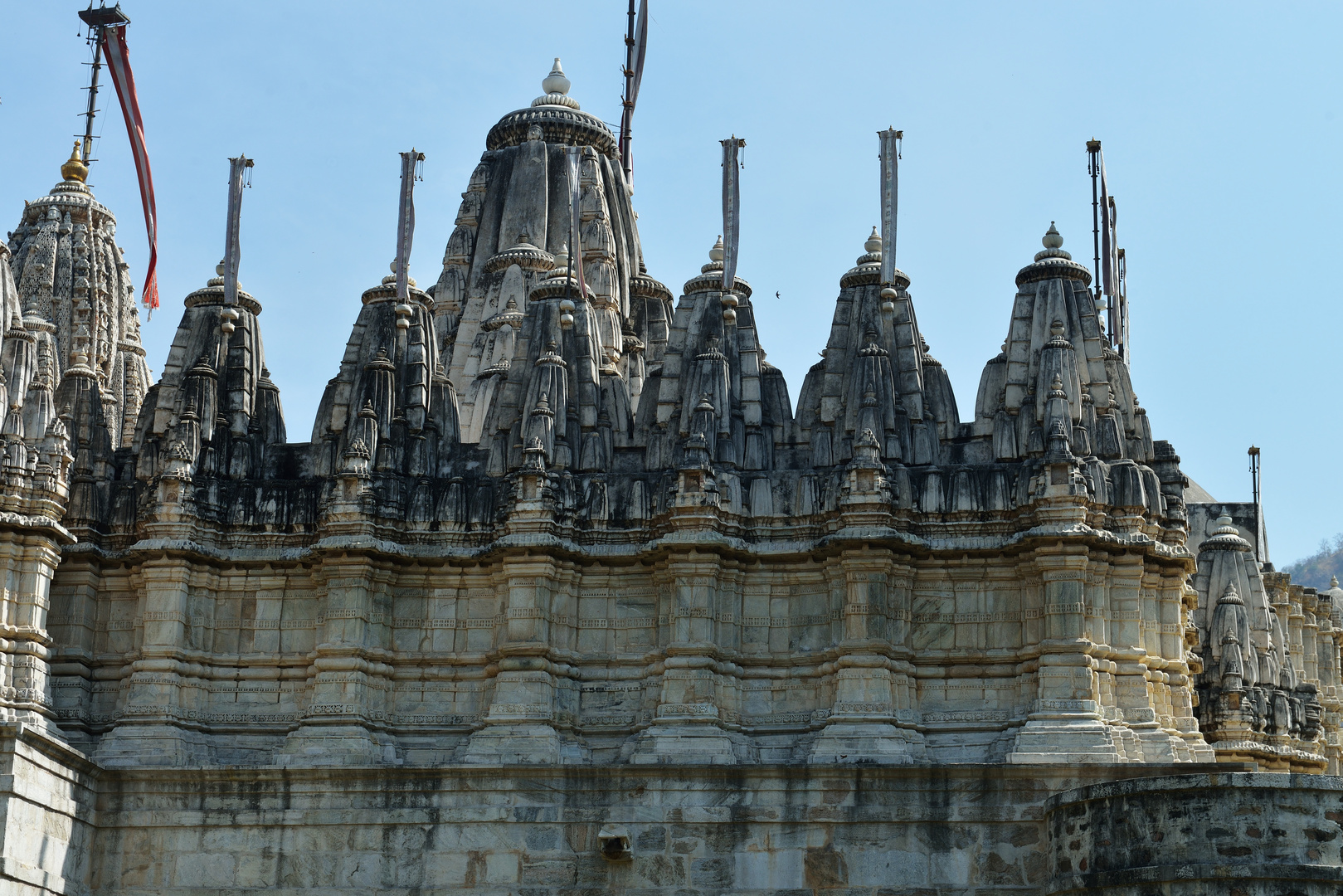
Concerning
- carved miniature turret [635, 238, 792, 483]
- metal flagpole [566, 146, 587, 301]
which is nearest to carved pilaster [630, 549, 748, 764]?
carved miniature turret [635, 238, 792, 483]

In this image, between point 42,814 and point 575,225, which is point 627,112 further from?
point 42,814

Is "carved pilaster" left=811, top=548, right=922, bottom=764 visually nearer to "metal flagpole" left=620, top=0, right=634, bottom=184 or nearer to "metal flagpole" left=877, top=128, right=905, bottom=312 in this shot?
"metal flagpole" left=877, top=128, right=905, bottom=312

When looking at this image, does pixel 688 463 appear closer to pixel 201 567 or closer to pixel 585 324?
pixel 585 324

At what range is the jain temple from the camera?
111ft

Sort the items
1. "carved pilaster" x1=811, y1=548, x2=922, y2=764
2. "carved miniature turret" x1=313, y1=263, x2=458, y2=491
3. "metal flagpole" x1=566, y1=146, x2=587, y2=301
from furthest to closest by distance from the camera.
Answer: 1. "metal flagpole" x1=566, y1=146, x2=587, y2=301
2. "carved miniature turret" x1=313, y1=263, x2=458, y2=491
3. "carved pilaster" x1=811, y1=548, x2=922, y2=764

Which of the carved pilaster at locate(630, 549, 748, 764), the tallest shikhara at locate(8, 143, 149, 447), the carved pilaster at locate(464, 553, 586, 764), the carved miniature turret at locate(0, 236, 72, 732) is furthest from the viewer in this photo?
the tallest shikhara at locate(8, 143, 149, 447)

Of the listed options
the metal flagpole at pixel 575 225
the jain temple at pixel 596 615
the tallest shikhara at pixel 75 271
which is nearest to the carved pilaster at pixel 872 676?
the jain temple at pixel 596 615

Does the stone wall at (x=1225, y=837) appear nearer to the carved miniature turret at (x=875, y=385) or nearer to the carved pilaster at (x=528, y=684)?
the carved miniature turret at (x=875, y=385)

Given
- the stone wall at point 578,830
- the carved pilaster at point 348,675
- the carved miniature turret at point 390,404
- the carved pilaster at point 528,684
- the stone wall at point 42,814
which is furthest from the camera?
the carved miniature turret at point 390,404

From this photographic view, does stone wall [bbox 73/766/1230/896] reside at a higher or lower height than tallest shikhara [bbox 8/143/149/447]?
lower

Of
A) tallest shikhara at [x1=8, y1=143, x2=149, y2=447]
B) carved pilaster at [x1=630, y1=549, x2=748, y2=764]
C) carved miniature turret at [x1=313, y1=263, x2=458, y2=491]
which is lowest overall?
carved pilaster at [x1=630, y1=549, x2=748, y2=764]

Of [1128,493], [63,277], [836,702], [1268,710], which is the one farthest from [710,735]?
[63,277]

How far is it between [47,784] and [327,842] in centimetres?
466

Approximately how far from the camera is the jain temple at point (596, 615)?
33875 millimetres
